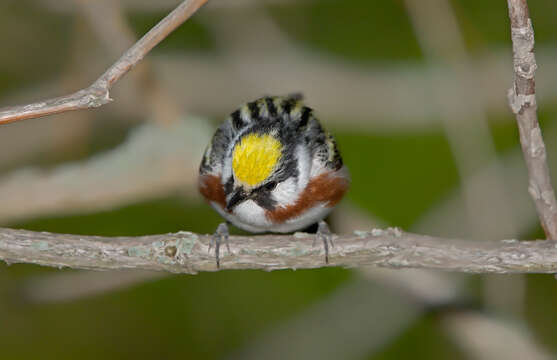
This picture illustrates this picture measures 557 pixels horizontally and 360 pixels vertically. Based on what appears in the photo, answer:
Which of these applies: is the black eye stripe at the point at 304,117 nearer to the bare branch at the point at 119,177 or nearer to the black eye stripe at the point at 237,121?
the black eye stripe at the point at 237,121

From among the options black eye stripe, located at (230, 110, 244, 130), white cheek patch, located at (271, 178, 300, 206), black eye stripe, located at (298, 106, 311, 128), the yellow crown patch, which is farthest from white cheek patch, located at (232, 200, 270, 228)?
black eye stripe, located at (298, 106, 311, 128)

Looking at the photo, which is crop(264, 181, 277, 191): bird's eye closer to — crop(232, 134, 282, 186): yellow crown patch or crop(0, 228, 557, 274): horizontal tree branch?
crop(232, 134, 282, 186): yellow crown patch

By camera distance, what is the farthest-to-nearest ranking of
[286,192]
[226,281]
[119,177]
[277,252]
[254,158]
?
[226,281] < [119,177] < [286,192] < [254,158] < [277,252]

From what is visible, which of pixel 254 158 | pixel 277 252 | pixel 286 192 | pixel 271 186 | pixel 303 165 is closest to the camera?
pixel 277 252

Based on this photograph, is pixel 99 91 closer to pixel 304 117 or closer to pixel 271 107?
pixel 271 107

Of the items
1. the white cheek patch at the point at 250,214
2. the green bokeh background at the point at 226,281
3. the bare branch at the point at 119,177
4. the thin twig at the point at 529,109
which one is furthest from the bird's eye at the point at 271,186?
the green bokeh background at the point at 226,281

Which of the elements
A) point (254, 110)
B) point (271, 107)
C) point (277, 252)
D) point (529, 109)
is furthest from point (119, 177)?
point (529, 109)
